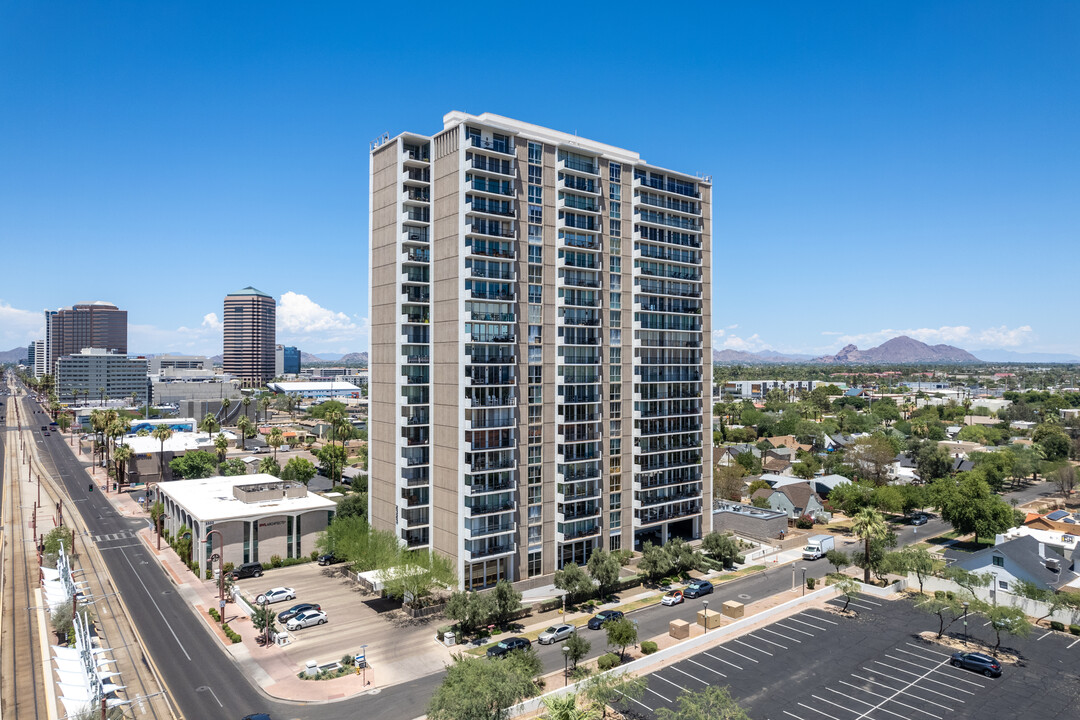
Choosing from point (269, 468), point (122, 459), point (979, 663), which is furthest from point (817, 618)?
point (122, 459)

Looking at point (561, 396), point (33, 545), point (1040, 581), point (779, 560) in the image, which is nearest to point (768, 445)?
point (779, 560)

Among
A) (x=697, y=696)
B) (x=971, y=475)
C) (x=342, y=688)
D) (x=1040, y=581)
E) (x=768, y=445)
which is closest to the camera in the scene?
(x=697, y=696)

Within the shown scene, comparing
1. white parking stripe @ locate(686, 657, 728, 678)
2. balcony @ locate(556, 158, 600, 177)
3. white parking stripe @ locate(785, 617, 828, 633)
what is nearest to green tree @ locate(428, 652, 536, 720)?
white parking stripe @ locate(686, 657, 728, 678)

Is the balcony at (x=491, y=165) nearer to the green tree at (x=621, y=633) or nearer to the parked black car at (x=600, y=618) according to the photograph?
the green tree at (x=621, y=633)

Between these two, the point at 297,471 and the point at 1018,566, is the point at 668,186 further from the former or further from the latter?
the point at 297,471

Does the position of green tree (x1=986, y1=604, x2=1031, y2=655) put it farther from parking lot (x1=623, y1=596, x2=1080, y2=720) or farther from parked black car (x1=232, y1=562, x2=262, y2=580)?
parked black car (x1=232, y1=562, x2=262, y2=580)

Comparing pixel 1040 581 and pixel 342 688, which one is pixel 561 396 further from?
pixel 1040 581

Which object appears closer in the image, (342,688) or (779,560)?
(342,688)
